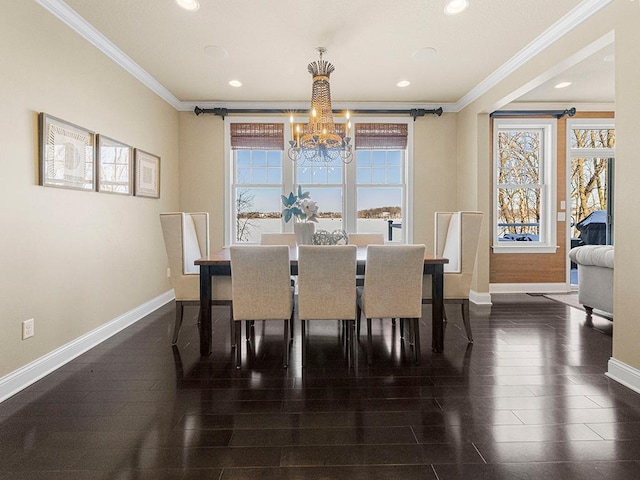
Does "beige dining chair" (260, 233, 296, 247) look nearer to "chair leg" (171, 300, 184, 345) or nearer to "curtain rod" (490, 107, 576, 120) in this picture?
"chair leg" (171, 300, 184, 345)

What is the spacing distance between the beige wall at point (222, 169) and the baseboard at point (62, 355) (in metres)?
1.72

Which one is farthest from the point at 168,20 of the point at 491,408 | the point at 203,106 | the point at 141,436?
the point at 491,408

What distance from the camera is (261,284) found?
105 inches

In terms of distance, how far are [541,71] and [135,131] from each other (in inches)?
161

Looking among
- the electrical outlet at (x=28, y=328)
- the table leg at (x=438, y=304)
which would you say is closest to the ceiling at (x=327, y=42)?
the table leg at (x=438, y=304)

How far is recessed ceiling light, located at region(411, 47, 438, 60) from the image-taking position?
3588mm

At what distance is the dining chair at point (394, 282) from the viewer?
8.70 feet

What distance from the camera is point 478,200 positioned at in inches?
187

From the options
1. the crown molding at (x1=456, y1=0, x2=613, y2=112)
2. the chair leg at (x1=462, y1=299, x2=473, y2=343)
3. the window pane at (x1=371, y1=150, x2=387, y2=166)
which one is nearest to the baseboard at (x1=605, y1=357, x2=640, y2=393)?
the chair leg at (x1=462, y1=299, x2=473, y2=343)

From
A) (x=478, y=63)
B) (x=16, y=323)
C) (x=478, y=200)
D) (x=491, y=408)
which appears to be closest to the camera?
(x=491, y=408)

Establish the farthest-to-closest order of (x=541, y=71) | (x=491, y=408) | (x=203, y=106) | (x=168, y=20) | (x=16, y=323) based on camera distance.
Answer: (x=203, y=106) → (x=541, y=71) → (x=168, y=20) → (x=16, y=323) → (x=491, y=408)

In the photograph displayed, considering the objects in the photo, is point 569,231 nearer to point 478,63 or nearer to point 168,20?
point 478,63

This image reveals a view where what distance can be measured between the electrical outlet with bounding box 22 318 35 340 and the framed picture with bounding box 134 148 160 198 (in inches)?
70.9

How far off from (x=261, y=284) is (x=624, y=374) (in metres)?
2.45
